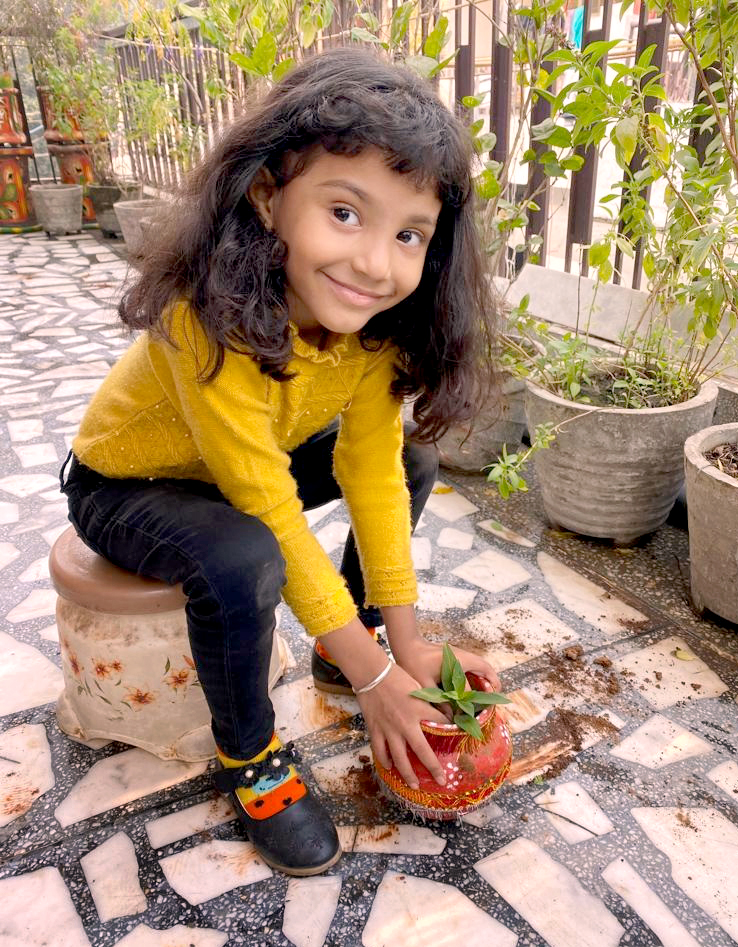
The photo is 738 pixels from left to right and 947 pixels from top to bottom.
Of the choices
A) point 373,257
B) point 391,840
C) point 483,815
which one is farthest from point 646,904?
point 373,257

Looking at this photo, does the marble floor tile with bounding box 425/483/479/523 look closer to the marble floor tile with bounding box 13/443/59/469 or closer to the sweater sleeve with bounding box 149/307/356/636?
the sweater sleeve with bounding box 149/307/356/636

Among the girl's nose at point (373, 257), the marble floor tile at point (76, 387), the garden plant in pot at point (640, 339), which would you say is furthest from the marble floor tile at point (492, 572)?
the marble floor tile at point (76, 387)

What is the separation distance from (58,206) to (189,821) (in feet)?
20.6

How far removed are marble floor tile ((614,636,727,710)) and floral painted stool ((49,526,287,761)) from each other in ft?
2.80

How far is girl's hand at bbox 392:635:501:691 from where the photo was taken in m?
1.23

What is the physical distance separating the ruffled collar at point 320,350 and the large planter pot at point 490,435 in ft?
3.51

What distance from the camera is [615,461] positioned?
6.30 ft

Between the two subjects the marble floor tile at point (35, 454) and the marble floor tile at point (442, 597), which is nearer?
the marble floor tile at point (442, 597)

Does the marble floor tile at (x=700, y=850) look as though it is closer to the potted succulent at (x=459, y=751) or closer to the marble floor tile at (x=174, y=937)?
the potted succulent at (x=459, y=751)

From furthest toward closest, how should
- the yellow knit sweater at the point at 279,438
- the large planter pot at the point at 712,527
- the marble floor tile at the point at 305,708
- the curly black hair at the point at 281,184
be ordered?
the large planter pot at the point at 712,527 → the marble floor tile at the point at 305,708 → the yellow knit sweater at the point at 279,438 → the curly black hair at the point at 281,184

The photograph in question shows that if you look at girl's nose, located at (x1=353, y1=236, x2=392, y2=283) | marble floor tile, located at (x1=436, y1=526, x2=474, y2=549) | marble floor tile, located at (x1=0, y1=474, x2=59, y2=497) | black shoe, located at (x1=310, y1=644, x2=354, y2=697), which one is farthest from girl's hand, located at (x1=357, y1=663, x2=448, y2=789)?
marble floor tile, located at (x1=0, y1=474, x2=59, y2=497)

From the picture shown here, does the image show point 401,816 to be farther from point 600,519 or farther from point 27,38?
point 27,38

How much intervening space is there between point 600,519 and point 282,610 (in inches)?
33.5

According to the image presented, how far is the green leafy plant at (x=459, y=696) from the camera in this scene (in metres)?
1.14
